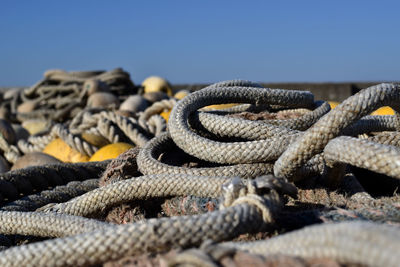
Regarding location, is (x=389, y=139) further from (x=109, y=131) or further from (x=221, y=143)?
(x=109, y=131)

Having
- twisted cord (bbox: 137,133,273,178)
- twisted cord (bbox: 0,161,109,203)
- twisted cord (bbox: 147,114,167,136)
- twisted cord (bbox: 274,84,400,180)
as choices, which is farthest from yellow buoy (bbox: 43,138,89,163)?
twisted cord (bbox: 274,84,400,180)

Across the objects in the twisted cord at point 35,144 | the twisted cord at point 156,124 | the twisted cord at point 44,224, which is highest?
the twisted cord at point 44,224

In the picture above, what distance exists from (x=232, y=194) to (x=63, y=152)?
334 centimetres

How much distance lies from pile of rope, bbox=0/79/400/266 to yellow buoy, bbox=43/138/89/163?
4.34 ft

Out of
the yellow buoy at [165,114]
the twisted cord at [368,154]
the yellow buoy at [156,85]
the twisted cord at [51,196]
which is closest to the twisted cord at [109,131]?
the yellow buoy at [165,114]

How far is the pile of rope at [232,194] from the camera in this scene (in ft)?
3.86

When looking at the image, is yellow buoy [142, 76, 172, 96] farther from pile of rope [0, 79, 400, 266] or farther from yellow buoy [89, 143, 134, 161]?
pile of rope [0, 79, 400, 266]

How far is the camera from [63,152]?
4.51 m

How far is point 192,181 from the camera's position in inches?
71.0

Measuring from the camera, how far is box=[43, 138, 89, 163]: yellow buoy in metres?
4.31

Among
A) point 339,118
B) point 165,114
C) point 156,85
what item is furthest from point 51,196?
point 156,85

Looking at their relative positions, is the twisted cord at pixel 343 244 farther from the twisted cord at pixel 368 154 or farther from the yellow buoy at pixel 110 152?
the yellow buoy at pixel 110 152

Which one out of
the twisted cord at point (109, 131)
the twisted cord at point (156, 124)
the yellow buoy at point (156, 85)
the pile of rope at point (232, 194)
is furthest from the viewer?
the yellow buoy at point (156, 85)

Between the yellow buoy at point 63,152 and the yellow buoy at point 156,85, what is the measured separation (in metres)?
3.55
